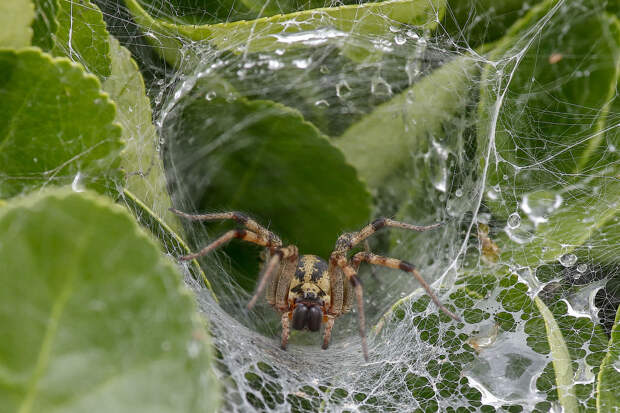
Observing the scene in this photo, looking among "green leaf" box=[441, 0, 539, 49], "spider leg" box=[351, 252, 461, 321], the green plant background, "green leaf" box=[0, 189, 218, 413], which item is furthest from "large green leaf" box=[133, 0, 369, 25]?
"green leaf" box=[0, 189, 218, 413]

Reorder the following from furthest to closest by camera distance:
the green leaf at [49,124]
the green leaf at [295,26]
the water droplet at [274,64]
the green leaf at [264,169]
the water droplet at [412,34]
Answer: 1. the water droplet at [274,64]
2. the water droplet at [412,34]
3. the green leaf at [264,169]
4. the green leaf at [295,26]
5. the green leaf at [49,124]

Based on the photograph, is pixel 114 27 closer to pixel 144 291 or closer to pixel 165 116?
pixel 165 116

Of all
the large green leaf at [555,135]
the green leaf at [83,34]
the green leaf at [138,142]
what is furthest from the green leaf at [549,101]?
the green leaf at [83,34]

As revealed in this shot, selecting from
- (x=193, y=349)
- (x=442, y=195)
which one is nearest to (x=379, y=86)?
(x=442, y=195)

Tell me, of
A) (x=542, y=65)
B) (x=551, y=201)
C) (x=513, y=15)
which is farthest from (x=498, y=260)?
(x=513, y=15)

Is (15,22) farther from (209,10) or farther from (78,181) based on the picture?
(209,10)

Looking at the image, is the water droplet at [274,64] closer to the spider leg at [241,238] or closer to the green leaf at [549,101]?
the spider leg at [241,238]

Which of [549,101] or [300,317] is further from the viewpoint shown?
[300,317]

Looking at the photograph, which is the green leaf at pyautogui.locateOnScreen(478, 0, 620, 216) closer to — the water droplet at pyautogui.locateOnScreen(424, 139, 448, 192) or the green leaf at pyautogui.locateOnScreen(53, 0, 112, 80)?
the water droplet at pyautogui.locateOnScreen(424, 139, 448, 192)
